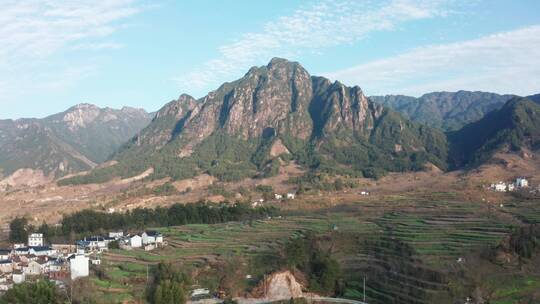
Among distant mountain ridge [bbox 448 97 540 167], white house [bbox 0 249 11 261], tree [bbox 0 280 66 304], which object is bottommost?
white house [bbox 0 249 11 261]

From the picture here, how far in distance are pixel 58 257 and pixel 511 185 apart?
2532 inches

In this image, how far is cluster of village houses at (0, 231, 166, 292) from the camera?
42.5m

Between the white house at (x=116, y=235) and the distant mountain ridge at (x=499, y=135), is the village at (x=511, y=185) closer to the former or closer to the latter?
the distant mountain ridge at (x=499, y=135)

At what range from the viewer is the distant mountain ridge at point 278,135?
124 metres

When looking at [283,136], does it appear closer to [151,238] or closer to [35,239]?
[35,239]

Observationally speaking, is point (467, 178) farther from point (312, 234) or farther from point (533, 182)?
point (312, 234)

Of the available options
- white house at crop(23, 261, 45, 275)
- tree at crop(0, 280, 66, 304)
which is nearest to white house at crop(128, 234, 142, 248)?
white house at crop(23, 261, 45, 275)

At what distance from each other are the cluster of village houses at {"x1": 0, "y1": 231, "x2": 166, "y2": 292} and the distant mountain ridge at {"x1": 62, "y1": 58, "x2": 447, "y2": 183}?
57.7 m

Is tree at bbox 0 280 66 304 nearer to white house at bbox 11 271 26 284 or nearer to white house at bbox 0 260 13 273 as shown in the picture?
white house at bbox 11 271 26 284

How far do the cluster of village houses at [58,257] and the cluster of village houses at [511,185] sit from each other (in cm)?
4797

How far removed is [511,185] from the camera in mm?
81812

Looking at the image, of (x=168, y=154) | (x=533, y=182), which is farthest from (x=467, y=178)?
(x=168, y=154)

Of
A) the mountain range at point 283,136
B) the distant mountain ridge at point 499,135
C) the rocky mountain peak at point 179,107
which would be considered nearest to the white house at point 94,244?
the mountain range at point 283,136

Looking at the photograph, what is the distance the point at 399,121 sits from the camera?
13888cm
